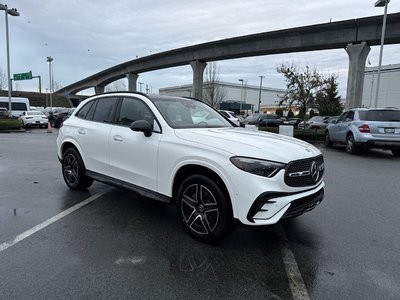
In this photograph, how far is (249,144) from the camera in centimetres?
370

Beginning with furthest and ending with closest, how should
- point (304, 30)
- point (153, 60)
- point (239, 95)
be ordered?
point (239, 95) < point (153, 60) < point (304, 30)

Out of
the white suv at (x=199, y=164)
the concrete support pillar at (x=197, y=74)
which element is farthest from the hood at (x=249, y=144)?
the concrete support pillar at (x=197, y=74)

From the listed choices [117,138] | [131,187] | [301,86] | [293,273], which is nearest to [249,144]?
[293,273]

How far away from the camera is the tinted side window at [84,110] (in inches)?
238

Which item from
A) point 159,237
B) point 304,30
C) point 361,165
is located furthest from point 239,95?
point 159,237

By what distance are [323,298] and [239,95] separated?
102 metres

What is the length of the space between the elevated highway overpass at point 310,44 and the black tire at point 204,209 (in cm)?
2664

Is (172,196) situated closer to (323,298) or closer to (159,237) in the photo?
(159,237)

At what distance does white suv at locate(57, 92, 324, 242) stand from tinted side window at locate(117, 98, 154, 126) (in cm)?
2

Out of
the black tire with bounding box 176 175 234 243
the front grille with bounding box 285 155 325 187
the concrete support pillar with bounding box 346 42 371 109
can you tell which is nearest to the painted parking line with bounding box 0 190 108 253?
the black tire with bounding box 176 175 234 243

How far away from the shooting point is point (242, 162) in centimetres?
349

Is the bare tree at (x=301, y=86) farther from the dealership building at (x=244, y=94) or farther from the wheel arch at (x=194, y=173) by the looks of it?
the dealership building at (x=244, y=94)

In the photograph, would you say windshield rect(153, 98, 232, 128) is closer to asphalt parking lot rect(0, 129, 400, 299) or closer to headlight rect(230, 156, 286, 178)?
headlight rect(230, 156, 286, 178)

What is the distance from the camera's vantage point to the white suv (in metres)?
3.48
